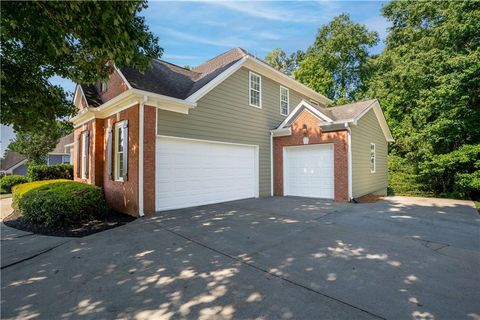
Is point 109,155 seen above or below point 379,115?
below

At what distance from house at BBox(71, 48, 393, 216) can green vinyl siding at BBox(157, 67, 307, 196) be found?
0.13 feet

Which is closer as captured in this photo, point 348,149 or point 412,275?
point 412,275

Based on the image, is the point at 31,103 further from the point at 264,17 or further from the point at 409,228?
the point at 409,228

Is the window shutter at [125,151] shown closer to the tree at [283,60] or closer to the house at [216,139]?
the house at [216,139]

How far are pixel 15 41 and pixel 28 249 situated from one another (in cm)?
458

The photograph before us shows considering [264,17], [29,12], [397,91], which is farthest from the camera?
[397,91]

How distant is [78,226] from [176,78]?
661 centimetres

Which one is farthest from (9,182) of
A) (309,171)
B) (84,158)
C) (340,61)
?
(340,61)

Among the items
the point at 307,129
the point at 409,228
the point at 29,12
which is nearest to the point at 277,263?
the point at 409,228

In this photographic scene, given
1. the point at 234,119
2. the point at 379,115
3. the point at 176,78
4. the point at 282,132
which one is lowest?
the point at 282,132

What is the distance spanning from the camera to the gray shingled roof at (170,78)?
27.8 feet

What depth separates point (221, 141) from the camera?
9.61 metres

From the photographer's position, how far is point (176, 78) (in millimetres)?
10281

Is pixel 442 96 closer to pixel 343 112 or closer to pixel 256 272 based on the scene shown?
pixel 343 112
